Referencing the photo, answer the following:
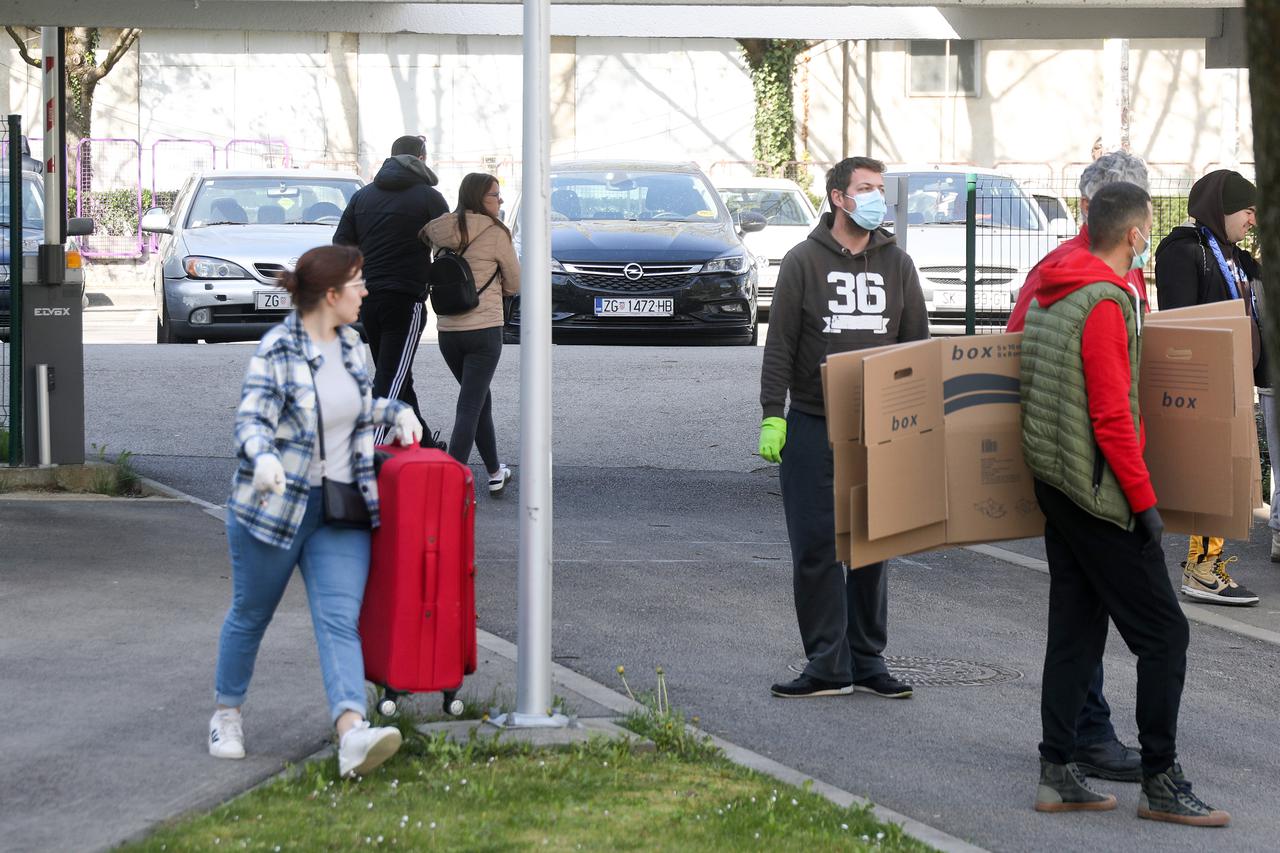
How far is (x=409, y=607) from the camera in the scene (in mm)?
5219

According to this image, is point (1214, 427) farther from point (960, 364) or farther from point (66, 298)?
point (66, 298)

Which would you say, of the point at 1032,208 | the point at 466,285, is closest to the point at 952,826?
the point at 466,285

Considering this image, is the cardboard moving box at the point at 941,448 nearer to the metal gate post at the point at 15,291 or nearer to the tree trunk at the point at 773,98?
the metal gate post at the point at 15,291

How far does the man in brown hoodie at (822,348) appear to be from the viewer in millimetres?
6449

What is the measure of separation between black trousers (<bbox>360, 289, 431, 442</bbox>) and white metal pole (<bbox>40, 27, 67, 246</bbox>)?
1725 mm

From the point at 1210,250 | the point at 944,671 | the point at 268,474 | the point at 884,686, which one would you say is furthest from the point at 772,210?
the point at 268,474

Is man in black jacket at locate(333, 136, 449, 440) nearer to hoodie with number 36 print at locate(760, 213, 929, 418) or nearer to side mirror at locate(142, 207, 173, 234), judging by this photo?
hoodie with number 36 print at locate(760, 213, 929, 418)

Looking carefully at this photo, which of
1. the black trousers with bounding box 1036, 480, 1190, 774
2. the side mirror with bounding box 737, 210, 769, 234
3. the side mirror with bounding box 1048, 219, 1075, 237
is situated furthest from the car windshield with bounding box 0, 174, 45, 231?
the black trousers with bounding box 1036, 480, 1190, 774

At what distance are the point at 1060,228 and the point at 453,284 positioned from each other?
9.60 m

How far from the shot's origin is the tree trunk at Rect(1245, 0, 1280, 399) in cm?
266

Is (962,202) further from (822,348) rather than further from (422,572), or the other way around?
(422,572)

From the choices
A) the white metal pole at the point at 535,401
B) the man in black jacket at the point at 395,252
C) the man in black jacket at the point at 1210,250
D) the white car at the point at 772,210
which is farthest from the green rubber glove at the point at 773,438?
the white car at the point at 772,210

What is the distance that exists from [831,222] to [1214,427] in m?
1.70

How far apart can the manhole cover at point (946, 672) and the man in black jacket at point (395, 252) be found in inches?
152
